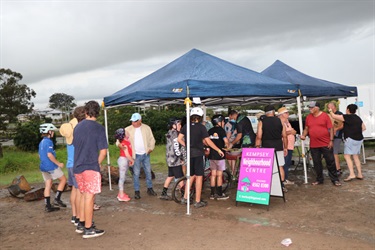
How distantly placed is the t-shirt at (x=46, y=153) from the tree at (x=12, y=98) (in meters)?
20.8

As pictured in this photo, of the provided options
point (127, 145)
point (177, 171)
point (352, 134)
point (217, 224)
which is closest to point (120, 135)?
point (127, 145)

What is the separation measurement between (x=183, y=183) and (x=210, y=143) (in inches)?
50.1

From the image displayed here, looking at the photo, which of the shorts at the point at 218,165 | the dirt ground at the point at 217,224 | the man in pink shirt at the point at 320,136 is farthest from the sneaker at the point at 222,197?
the man in pink shirt at the point at 320,136

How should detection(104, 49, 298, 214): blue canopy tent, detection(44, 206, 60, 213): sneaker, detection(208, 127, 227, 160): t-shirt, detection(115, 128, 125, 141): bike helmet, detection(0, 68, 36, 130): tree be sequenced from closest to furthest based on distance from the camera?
detection(104, 49, 298, 214): blue canopy tent < detection(208, 127, 227, 160): t-shirt < detection(44, 206, 60, 213): sneaker < detection(115, 128, 125, 141): bike helmet < detection(0, 68, 36, 130): tree

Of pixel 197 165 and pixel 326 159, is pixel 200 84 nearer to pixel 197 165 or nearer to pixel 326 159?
pixel 197 165

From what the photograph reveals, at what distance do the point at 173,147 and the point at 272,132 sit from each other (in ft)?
6.43

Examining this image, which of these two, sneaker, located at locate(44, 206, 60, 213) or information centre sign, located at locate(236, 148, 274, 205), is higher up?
information centre sign, located at locate(236, 148, 274, 205)

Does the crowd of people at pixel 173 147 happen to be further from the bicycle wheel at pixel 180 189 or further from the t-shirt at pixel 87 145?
the bicycle wheel at pixel 180 189

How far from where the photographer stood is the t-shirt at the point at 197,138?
20.0ft

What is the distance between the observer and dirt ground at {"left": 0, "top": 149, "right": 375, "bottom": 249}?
15.1ft

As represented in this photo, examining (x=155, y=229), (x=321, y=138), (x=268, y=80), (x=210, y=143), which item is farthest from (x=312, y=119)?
(x=155, y=229)

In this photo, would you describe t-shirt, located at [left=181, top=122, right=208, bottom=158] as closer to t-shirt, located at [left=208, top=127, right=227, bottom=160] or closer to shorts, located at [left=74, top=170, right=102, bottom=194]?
t-shirt, located at [left=208, top=127, right=227, bottom=160]

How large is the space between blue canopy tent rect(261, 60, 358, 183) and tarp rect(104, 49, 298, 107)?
0.60m

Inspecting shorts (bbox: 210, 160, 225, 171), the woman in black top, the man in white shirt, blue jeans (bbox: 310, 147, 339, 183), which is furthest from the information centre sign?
the woman in black top
